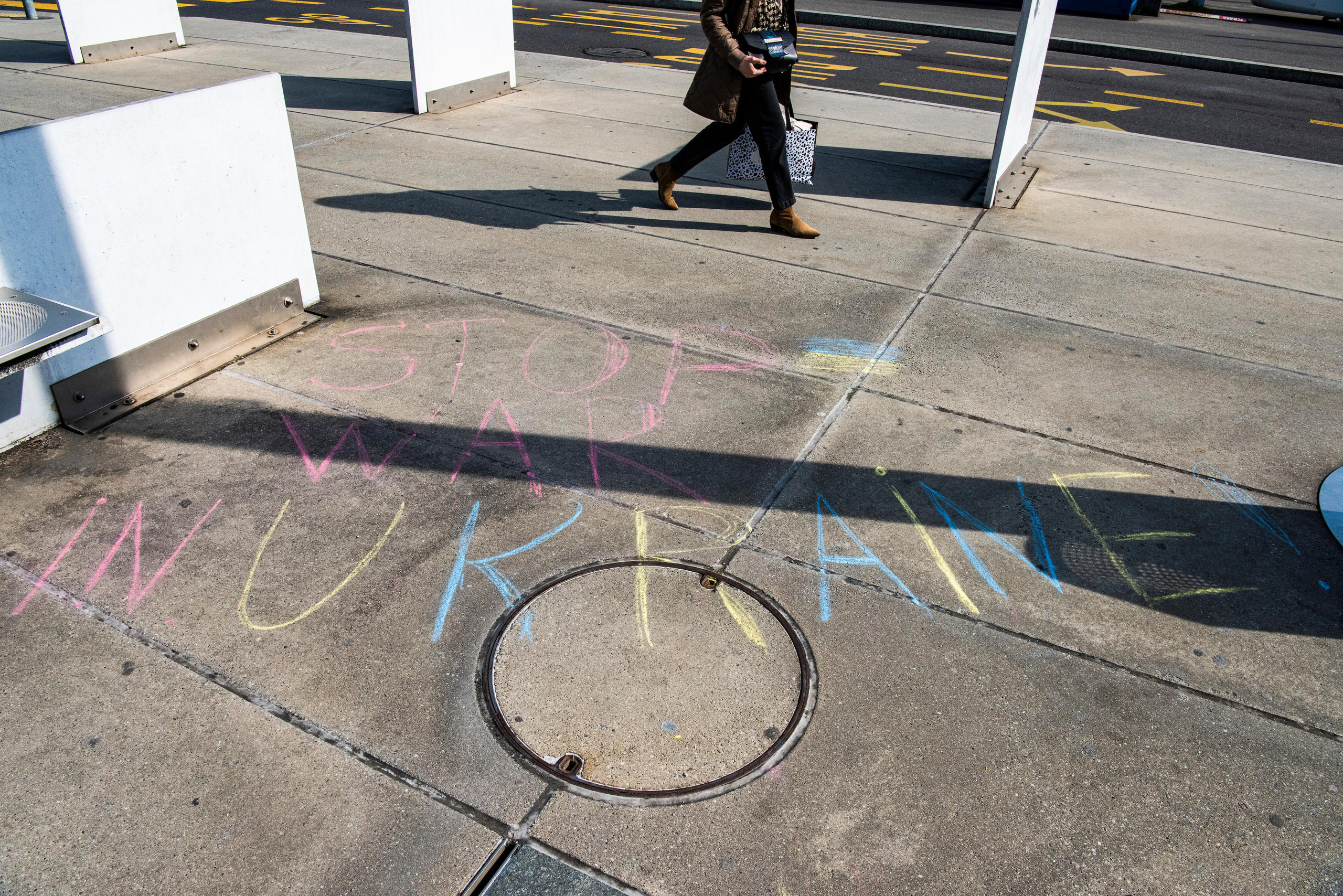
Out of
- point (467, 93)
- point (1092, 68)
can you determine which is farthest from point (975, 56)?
point (467, 93)

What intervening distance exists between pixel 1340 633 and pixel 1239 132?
931cm

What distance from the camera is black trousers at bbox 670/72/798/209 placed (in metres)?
5.73

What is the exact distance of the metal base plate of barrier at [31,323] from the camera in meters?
3.27

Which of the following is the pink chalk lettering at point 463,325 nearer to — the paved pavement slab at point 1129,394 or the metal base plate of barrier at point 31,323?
the metal base plate of barrier at point 31,323

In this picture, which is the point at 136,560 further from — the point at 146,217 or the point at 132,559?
the point at 146,217

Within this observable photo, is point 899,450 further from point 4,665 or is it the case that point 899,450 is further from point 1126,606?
point 4,665

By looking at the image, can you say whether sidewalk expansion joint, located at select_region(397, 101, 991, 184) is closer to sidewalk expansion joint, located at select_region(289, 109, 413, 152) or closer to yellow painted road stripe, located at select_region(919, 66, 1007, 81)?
sidewalk expansion joint, located at select_region(289, 109, 413, 152)

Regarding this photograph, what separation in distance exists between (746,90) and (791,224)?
0.95 metres

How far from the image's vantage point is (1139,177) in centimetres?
798

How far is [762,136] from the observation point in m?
5.85

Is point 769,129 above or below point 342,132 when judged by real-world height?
above

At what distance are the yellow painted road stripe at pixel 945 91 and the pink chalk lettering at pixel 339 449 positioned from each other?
9.82m

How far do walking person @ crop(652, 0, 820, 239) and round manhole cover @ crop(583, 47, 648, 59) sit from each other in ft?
24.2

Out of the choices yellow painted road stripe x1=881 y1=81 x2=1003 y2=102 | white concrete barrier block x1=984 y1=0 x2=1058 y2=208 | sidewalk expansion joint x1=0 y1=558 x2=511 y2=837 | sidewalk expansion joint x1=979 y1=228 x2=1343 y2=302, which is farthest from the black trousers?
yellow painted road stripe x1=881 y1=81 x2=1003 y2=102
